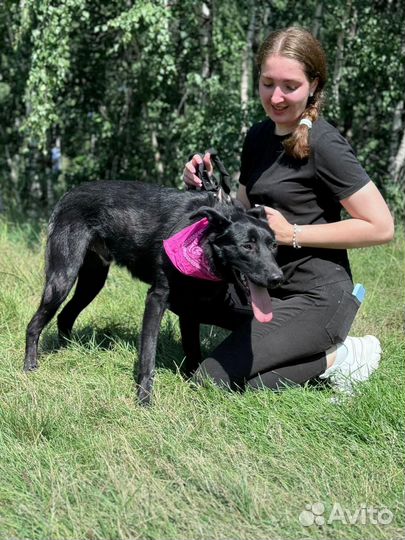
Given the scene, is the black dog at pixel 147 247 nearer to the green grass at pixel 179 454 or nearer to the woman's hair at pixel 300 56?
the green grass at pixel 179 454

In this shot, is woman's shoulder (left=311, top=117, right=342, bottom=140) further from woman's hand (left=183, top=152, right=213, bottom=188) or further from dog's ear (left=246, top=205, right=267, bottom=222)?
woman's hand (left=183, top=152, right=213, bottom=188)

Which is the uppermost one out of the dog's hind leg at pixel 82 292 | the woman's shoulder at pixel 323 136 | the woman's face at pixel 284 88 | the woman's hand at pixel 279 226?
the woman's face at pixel 284 88

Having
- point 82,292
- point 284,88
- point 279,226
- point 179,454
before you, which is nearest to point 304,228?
point 279,226

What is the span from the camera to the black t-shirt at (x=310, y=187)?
3.29 m

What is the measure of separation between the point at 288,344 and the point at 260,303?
337mm

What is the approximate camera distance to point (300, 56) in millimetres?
3268

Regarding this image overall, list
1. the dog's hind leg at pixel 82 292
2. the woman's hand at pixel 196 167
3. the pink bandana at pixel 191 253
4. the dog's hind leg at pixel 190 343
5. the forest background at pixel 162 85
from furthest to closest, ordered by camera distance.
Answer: the forest background at pixel 162 85 < the dog's hind leg at pixel 82 292 < the dog's hind leg at pixel 190 343 < the woman's hand at pixel 196 167 < the pink bandana at pixel 191 253

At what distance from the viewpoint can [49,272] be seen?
398 cm

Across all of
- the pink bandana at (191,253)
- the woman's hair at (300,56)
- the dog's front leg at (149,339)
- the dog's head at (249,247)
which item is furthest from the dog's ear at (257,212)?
the dog's front leg at (149,339)

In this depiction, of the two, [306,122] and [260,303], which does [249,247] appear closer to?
[260,303]

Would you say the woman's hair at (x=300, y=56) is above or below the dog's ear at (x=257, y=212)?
above

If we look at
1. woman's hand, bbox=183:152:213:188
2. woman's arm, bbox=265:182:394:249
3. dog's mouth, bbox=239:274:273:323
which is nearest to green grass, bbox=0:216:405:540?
dog's mouth, bbox=239:274:273:323

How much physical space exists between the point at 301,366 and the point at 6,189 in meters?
8.57

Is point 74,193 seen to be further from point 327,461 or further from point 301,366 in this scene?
point 327,461
